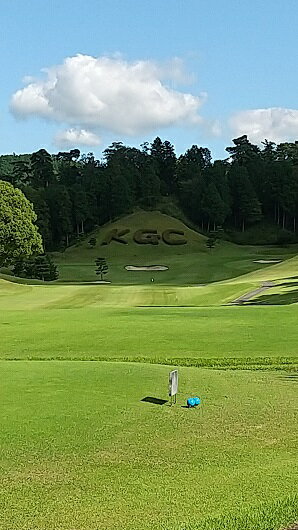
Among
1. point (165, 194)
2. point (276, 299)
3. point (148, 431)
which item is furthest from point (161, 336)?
point (165, 194)

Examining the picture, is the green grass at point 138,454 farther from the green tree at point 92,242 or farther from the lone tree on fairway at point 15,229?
the green tree at point 92,242

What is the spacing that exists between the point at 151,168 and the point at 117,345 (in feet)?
334

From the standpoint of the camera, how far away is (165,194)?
125 m

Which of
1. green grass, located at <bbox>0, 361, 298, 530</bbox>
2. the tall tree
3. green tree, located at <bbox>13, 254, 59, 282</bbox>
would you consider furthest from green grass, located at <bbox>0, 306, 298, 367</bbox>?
the tall tree

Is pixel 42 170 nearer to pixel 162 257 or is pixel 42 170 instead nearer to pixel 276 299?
pixel 162 257

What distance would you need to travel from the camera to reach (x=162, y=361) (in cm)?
1744

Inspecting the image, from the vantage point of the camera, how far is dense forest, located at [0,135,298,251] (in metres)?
105

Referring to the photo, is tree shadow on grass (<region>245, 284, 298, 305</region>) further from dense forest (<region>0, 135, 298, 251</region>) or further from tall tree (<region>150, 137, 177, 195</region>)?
tall tree (<region>150, 137, 177, 195</region>)

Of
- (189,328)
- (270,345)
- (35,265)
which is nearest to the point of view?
(270,345)

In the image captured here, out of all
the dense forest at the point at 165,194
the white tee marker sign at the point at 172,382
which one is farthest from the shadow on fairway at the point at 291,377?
the dense forest at the point at 165,194

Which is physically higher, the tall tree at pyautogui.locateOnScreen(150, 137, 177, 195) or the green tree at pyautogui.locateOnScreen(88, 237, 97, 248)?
the tall tree at pyautogui.locateOnScreen(150, 137, 177, 195)

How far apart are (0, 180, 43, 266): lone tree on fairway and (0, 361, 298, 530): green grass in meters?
44.0

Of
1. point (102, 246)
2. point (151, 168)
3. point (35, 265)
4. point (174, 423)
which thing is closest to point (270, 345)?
point (174, 423)

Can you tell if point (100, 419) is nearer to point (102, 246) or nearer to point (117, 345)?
point (117, 345)
